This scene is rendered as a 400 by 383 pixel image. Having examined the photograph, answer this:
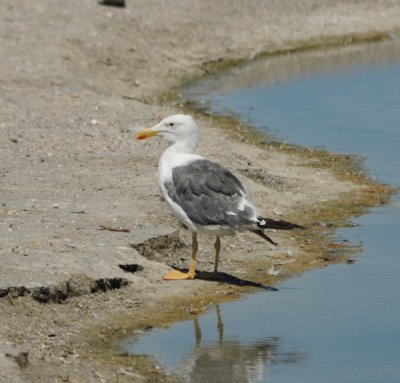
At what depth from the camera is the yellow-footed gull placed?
10.6 meters

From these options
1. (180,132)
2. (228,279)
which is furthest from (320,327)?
(180,132)

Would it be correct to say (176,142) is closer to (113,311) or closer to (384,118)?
(113,311)

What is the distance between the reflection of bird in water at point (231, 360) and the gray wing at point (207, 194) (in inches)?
53.1

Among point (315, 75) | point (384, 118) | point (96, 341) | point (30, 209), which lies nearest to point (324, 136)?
point (384, 118)

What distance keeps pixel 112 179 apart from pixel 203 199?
10.0 ft

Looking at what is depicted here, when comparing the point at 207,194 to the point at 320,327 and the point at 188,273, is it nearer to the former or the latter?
the point at 188,273

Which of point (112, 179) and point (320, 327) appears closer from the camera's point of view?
point (320, 327)

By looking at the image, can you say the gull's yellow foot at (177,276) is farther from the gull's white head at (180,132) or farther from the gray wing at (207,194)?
the gull's white head at (180,132)

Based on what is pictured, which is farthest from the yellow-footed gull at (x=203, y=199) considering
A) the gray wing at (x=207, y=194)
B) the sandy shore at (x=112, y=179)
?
the sandy shore at (x=112, y=179)

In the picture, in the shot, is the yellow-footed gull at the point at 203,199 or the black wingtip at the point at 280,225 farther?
the black wingtip at the point at 280,225

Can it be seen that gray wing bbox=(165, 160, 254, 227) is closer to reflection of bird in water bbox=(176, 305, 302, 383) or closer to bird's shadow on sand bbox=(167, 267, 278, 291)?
bird's shadow on sand bbox=(167, 267, 278, 291)

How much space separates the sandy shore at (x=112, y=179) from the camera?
375 inches

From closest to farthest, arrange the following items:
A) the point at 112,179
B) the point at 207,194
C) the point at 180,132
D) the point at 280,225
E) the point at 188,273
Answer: the point at 207,194
the point at 188,273
the point at 180,132
the point at 280,225
the point at 112,179

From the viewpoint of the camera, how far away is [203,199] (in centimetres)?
1068
